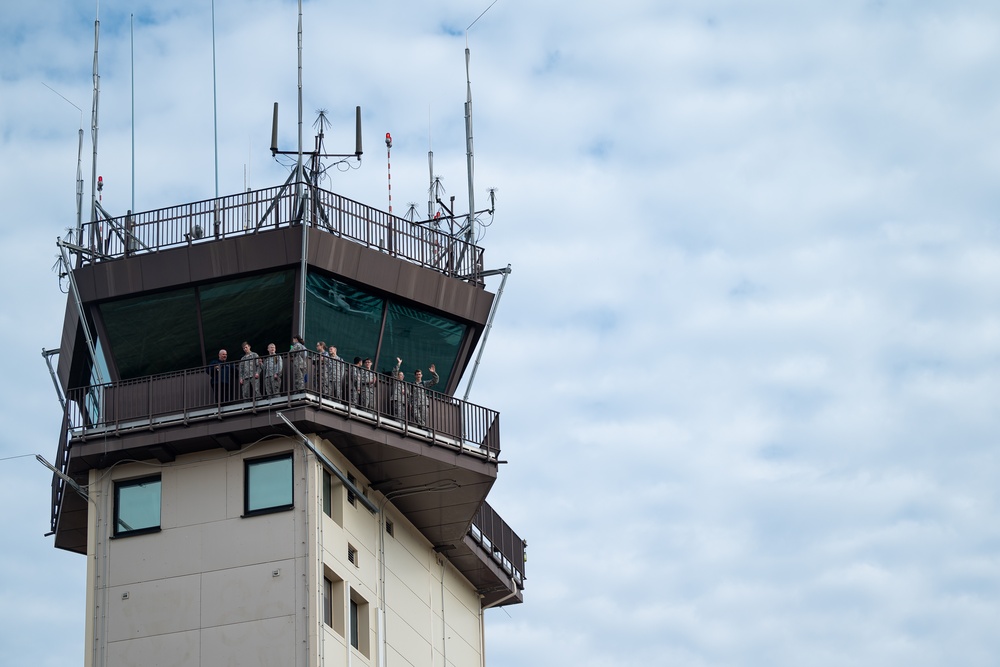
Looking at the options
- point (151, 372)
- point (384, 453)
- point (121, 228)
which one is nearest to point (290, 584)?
point (384, 453)

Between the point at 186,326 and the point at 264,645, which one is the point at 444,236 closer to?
the point at 186,326

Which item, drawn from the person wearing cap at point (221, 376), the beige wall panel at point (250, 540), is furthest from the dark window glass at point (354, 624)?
the person wearing cap at point (221, 376)

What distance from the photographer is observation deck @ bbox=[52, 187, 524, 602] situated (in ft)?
163

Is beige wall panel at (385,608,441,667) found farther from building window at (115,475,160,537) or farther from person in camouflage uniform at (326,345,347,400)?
building window at (115,475,160,537)

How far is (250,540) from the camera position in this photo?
48469 millimetres

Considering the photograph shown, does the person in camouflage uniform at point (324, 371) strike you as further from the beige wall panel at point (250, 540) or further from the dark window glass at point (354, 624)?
the dark window glass at point (354, 624)

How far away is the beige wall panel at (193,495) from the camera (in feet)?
161

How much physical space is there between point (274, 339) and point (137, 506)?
5371 millimetres

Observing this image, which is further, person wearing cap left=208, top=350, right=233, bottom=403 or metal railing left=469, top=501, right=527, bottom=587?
metal railing left=469, top=501, right=527, bottom=587

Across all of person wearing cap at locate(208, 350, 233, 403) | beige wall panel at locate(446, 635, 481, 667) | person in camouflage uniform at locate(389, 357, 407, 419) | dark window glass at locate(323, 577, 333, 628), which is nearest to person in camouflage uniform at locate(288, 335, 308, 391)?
person wearing cap at locate(208, 350, 233, 403)

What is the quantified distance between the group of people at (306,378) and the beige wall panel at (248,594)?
4297 millimetres

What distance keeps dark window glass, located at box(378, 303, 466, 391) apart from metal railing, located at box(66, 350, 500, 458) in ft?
5.35

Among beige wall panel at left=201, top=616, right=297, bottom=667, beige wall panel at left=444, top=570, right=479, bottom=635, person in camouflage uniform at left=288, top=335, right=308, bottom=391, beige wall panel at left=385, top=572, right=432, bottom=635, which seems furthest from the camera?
beige wall panel at left=444, top=570, right=479, bottom=635

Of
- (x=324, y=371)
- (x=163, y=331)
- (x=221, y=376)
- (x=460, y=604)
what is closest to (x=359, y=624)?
(x=324, y=371)
